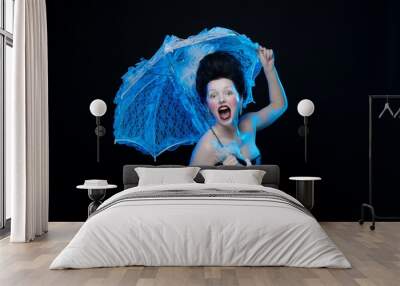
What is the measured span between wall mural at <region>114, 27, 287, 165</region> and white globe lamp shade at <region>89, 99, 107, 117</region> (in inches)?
15.0

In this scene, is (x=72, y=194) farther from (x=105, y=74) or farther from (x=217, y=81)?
(x=217, y=81)

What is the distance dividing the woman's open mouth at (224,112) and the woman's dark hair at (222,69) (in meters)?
0.26

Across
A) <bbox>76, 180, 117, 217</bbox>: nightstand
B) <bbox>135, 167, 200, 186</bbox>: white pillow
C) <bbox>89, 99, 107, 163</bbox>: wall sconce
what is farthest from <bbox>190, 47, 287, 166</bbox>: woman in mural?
<bbox>76, 180, 117, 217</bbox>: nightstand

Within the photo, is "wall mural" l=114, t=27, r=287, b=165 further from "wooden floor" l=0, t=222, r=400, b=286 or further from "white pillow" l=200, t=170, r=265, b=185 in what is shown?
"wooden floor" l=0, t=222, r=400, b=286

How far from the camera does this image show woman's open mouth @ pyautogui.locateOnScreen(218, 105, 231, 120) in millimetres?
7941

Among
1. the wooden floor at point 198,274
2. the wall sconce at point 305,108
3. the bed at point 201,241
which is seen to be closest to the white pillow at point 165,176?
the wall sconce at point 305,108

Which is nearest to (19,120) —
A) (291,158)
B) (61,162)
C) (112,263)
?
(61,162)

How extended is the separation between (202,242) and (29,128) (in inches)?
101

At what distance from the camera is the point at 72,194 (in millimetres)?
7965

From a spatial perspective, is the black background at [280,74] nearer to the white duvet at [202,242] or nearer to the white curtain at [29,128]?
the white curtain at [29,128]

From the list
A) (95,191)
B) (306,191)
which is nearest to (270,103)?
(306,191)

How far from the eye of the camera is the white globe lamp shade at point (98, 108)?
753 centimetres

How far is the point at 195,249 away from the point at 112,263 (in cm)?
68

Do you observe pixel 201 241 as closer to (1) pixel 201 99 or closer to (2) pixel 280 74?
(1) pixel 201 99
